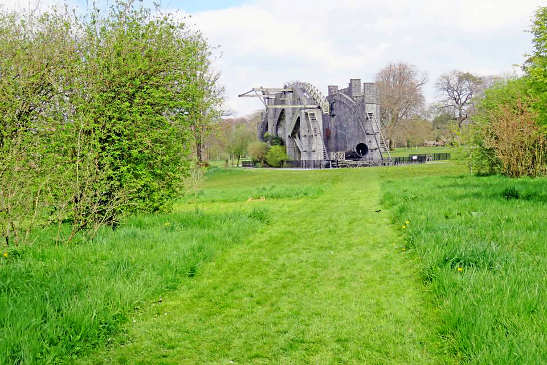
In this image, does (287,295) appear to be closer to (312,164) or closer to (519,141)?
(519,141)

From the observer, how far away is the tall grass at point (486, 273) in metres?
3.29

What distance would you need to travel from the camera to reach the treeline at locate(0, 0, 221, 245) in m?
7.18

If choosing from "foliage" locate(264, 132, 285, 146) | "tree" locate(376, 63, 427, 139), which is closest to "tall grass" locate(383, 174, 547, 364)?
"foliage" locate(264, 132, 285, 146)

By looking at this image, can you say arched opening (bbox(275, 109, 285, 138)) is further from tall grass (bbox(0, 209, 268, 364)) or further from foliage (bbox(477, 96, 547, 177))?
tall grass (bbox(0, 209, 268, 364))

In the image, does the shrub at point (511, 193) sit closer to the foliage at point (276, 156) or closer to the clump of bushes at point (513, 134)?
the clump of bushes at point (513, 134)

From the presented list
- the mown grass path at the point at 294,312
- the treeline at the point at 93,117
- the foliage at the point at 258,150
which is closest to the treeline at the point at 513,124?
the mown grass path at the point at 294,312

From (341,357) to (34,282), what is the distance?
3849 millimetres

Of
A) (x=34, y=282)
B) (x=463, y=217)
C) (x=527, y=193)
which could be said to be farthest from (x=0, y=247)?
(x=527, y=193)

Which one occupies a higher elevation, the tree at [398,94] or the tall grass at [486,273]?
the tree at [398,94]

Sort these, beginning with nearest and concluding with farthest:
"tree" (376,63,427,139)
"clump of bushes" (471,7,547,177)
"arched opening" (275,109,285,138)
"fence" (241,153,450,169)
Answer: "clump of bushes" (471,7,547,177) → "fence" (241,153,450,169) → "arched opening" (275,109,285,138) → "tree" (376,63,427,139)

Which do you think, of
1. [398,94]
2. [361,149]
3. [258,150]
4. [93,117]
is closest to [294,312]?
[93,117]

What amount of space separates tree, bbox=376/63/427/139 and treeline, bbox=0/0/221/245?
57985 mm

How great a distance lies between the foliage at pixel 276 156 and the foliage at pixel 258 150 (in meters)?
1.10

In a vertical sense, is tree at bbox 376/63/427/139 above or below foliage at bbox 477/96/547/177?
above
